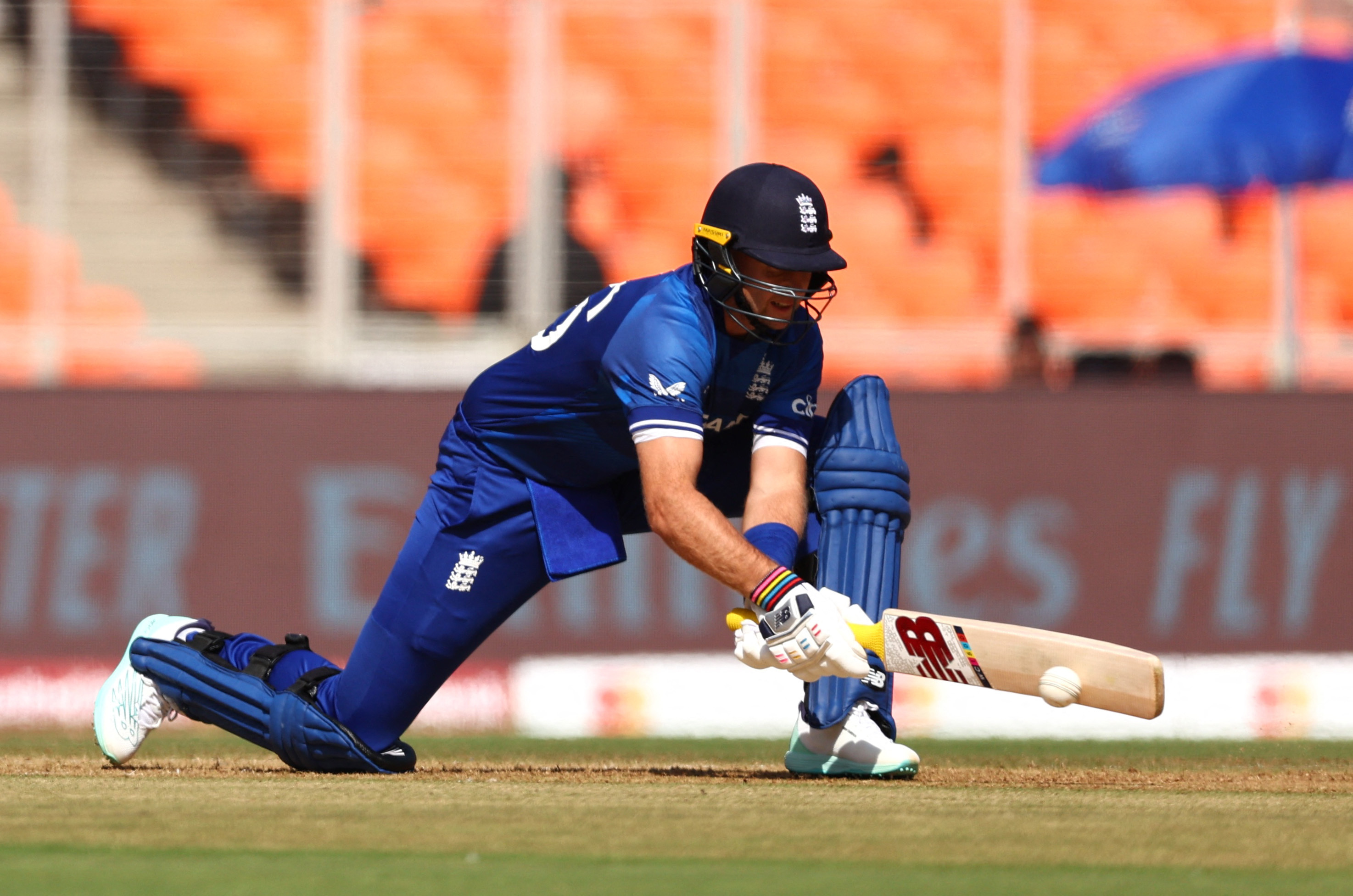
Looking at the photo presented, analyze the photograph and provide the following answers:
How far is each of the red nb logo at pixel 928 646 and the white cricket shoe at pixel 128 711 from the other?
191 centimetres

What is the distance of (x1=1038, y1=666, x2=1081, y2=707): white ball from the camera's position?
390cm

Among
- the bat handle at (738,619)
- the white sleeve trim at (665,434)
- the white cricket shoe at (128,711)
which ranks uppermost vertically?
the white sleeve trim at (665,434)

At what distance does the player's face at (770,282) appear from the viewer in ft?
13.9

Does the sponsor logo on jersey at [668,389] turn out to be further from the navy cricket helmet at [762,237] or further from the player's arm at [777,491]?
the player's arm at [777,491]

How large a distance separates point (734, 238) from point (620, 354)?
36 cm

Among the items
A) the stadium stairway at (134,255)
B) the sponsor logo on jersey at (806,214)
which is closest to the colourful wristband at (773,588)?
the sponsor logo on jersey at (806,214)

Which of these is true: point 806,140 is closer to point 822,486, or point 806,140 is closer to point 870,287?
point 870,287

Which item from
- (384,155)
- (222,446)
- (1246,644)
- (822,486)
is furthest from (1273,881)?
(384,155)

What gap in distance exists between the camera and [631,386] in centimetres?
414

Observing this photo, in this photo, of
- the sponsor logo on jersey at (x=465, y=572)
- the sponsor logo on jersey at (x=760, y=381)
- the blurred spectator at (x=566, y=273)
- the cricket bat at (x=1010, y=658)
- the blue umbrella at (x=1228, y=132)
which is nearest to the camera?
the cricket bat at (x=1010, y=658)

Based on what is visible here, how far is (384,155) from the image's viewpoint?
8.85m

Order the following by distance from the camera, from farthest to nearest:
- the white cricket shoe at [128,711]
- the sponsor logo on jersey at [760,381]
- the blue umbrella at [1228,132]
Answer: the blue umbrella at [1228,132] < the white cricket shoe at [128,711] < the sponsor logo on jersey at [760,381]

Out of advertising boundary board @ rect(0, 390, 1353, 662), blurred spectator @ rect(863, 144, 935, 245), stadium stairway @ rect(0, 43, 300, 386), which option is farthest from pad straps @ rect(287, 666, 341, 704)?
blurred spectator @ rect(863, 144, 935, 245)

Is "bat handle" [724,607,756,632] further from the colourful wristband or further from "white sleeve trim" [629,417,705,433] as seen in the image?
"white sleeve trim" [629,417,705,433]
